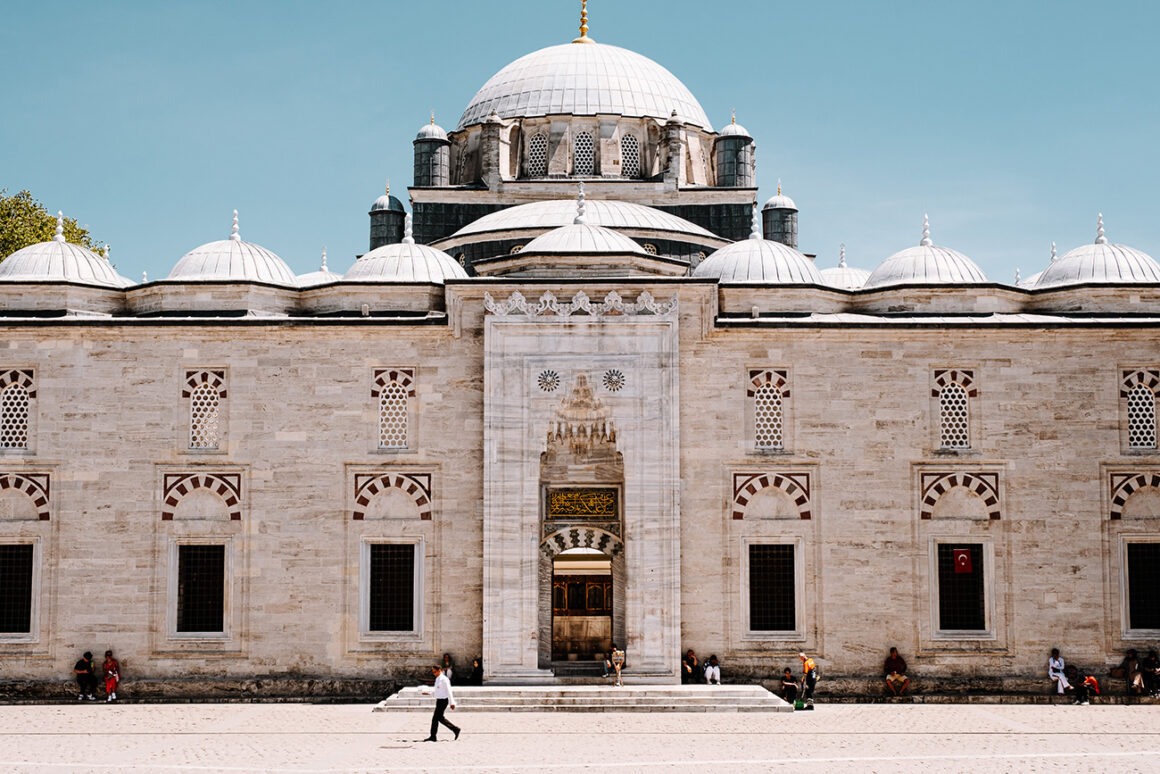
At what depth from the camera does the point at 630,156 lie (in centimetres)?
2844

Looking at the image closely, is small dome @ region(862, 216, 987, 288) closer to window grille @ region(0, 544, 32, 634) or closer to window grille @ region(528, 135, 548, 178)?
window grille @ region(528, 135, 548, 178)

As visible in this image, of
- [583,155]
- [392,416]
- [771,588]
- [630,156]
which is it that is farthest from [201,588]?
[630,156]

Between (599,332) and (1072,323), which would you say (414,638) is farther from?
(1072,323)

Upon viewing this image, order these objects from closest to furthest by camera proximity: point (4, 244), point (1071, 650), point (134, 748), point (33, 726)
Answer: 1. point (134, 748)
2. point (33, 726)
3. point (1071, 650)
4. point (4, 244)

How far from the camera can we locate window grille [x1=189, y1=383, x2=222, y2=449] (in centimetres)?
1989

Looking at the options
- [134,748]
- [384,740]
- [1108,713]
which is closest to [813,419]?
[1108,713]

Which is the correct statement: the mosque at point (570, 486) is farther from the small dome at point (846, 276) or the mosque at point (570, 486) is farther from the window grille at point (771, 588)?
the small dome at point (846, 276)

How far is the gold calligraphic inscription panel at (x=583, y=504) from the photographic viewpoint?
789 inches

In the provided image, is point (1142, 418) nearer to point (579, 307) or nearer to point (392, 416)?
point (579, 307)

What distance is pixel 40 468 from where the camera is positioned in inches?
776

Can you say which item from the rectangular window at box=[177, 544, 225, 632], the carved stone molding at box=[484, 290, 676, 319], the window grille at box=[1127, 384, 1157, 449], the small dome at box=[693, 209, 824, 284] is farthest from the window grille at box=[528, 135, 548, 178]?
the window grille at box=[1127, 384, 1157, 449]

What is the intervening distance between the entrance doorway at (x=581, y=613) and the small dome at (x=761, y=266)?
4984 mm

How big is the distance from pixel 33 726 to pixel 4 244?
53.4 feet

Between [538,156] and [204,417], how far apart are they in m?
11.0
